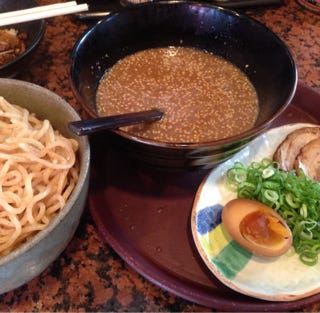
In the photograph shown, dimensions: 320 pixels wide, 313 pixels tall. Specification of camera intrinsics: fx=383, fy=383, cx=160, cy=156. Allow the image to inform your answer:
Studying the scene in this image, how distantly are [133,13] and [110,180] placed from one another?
0.58 metres

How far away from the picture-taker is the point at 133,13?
51.8 inches

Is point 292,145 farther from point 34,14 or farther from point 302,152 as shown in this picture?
point 34,14

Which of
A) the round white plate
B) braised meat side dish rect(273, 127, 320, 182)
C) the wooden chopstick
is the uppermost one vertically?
the wooden chopstick

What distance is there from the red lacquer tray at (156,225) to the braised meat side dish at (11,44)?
50 cm

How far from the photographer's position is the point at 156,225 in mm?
1118

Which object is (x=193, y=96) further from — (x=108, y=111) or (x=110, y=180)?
(x=110, y=180)

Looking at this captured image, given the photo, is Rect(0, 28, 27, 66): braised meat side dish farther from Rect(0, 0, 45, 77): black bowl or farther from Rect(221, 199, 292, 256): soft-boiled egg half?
Rect(221, 199, 292, 256): soft-boiled egg half

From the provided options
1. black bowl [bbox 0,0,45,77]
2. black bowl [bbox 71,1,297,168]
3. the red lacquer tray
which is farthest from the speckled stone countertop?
black bowl [bbox 0,0,45,77]

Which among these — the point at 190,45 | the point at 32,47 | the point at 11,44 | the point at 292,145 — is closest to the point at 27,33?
the point at 11,44

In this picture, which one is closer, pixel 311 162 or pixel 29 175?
pixel 29 175

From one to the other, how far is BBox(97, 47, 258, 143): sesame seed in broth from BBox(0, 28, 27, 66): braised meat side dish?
39 cm

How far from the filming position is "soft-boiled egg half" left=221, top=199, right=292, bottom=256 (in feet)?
3.30

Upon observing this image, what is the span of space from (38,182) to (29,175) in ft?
0.11

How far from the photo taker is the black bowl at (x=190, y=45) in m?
1.09
